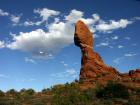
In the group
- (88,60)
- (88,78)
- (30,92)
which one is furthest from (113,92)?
(88,60)

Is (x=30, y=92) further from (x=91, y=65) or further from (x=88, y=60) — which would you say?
(x=88, y=60)

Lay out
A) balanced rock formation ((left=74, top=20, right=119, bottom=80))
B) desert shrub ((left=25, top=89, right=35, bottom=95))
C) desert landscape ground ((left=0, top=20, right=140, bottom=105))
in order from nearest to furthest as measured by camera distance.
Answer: desert landscape ground ((left=0, top=20, right=140, bottom=105)) → desert shrub ((left=25, top=89, right=35, bottom=95)) → balanced rock formation ((left=74, top=20, right=119, bottom=80))

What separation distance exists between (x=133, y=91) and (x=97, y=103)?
16.6 m

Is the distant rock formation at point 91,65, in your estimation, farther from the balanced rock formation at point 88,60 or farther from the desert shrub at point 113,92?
the desert shrub at point 113,92

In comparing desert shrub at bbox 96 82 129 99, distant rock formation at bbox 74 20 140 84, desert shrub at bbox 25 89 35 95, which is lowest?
desert shrub at bbox 96 82 129 99

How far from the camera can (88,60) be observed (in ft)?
218

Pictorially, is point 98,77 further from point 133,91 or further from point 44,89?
point 133,91

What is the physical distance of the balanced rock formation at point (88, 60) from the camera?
64375 millimetres

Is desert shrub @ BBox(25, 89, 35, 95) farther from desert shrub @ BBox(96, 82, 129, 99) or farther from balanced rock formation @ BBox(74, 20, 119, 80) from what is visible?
desert shrub @ BBox(96, 82, 129, 99)

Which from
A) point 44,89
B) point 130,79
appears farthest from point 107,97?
point 44,89

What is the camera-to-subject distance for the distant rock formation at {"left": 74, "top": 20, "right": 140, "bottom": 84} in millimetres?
61431

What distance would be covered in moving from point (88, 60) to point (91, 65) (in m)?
1.24

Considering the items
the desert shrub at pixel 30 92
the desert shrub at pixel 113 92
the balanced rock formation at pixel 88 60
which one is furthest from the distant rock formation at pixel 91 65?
the desert shrub at pixel 113 92

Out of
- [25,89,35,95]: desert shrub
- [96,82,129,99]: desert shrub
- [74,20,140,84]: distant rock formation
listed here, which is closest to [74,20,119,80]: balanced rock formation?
[74,20,140,84]: distant rock formation
